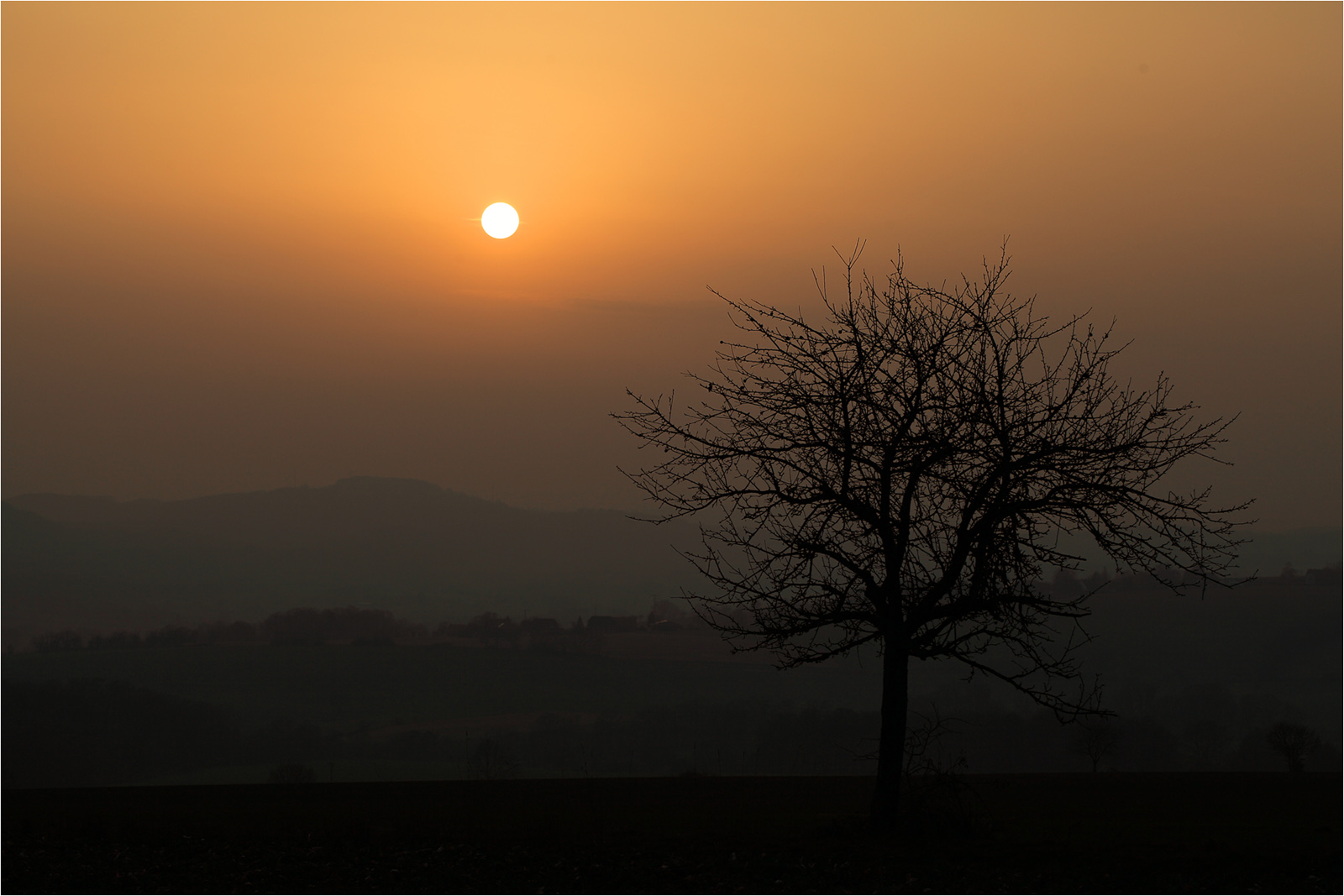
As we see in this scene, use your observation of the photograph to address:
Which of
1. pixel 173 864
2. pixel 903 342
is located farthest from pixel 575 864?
pixel 903 342

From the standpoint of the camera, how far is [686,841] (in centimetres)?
1608

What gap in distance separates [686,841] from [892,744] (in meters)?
3.33

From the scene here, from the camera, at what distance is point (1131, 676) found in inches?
6142

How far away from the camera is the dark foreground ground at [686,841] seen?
13227 millimetres

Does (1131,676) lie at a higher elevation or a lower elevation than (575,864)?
higher

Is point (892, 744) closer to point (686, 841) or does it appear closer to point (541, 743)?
point (686, 841)

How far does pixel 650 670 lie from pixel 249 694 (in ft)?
218

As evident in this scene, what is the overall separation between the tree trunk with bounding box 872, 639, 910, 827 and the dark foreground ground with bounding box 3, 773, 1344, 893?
0.35 m

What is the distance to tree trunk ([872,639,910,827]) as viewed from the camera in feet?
51.5

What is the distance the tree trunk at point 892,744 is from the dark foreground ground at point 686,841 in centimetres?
35

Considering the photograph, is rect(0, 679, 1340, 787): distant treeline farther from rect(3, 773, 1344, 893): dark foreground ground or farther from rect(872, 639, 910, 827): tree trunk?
rect(872, 639, 910, 827): tree trunk

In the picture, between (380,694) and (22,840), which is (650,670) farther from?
(22,840)

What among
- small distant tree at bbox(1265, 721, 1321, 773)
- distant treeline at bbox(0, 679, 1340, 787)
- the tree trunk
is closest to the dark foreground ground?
the tree trunk

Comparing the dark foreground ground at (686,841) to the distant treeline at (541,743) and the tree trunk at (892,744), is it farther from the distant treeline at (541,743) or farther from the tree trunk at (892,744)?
the distant treeline at (541,743)
